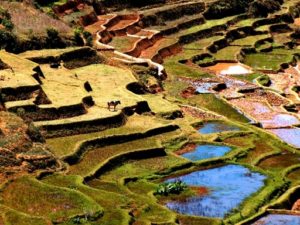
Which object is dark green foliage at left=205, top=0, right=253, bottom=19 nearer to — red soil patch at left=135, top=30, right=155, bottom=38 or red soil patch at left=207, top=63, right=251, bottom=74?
red soil patch at left=135, top=30, right=155, bottom=38

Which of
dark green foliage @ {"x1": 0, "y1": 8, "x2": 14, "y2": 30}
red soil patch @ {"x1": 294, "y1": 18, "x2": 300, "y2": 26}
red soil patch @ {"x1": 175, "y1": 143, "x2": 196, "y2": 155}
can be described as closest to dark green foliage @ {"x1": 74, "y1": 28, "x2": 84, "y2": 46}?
dark green foliage @ {"x1": 0, "y1": 8, "x2": 14, "y2": 30}

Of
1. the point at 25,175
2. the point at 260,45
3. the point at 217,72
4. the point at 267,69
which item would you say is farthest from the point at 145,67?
the point at 25,175

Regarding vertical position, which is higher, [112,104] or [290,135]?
[112,104]

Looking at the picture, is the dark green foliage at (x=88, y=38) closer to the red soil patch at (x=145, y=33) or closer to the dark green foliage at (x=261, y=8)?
the red soil patch at (x=145, y=33)

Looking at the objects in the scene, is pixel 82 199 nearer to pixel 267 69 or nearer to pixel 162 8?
pixel 267 69

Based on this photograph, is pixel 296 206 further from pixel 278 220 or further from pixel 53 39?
pixel 53 39

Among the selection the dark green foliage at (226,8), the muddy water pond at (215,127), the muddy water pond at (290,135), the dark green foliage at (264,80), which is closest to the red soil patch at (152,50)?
the dark green foliage at (264,80)

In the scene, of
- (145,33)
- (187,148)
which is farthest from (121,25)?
(187,148)
